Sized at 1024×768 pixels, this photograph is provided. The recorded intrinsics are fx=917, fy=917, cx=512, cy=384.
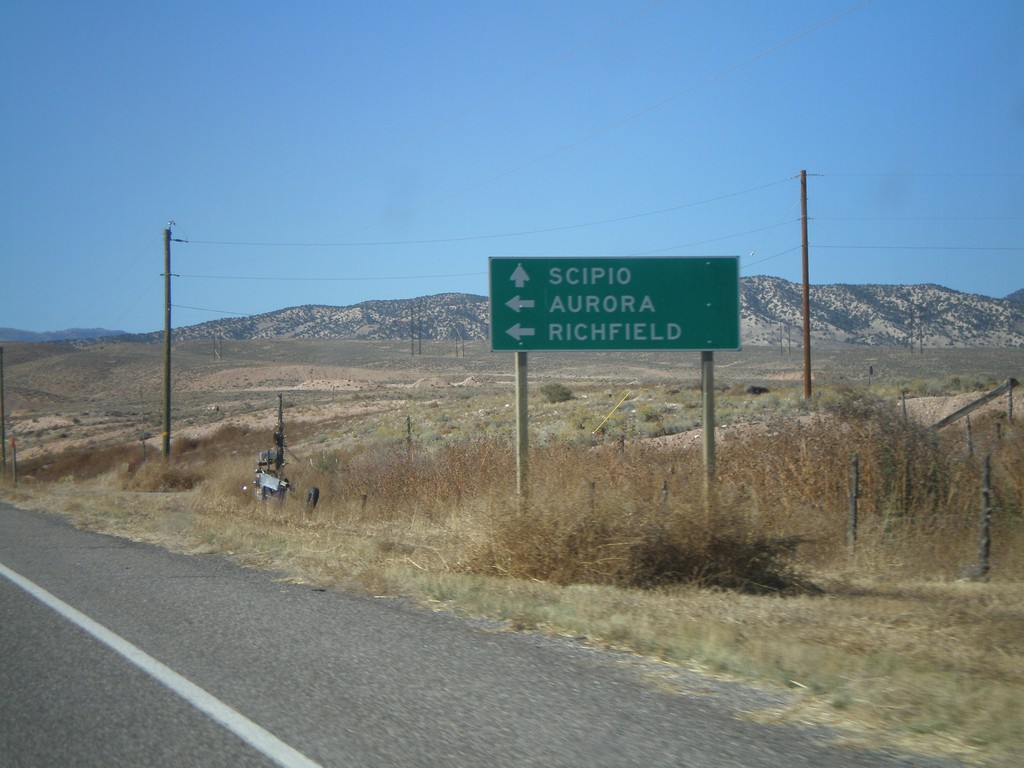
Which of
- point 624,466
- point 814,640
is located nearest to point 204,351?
point 624,466

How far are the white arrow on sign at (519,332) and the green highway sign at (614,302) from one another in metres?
0.01

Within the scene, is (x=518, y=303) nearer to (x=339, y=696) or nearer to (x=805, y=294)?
(x=339, y=696)

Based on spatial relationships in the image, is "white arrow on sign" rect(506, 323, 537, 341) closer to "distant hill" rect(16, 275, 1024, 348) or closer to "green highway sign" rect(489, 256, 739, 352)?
"green highway sign" rect(489, 256, 739, 352)

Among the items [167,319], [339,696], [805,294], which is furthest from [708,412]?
[167,319]

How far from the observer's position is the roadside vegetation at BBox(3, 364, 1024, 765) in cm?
628

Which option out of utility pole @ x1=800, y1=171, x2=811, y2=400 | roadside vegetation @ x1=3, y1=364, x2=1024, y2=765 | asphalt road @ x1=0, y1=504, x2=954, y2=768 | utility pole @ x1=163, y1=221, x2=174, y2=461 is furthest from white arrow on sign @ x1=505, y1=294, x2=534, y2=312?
utility pole @ x1=163, y1=221, x2=174, y2=461

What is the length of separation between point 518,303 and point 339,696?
725cm

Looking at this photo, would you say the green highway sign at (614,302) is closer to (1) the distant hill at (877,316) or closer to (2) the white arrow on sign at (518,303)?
(2) the white arrow on sign at (518,303)

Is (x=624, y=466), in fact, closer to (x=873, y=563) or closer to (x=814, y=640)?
(x=873, y=563)

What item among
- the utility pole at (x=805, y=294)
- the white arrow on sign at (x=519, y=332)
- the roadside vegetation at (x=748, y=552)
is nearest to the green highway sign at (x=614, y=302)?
the white arrow on sign at (x=519, y=332)

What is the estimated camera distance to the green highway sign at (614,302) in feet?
40.3

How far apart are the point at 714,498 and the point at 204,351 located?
111 m

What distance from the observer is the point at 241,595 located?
30.2 ft

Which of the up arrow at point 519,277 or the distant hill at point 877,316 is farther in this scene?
the distant hill at point 877,316
